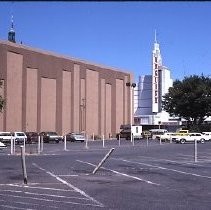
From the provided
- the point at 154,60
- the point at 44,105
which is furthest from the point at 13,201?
the point at 154,60

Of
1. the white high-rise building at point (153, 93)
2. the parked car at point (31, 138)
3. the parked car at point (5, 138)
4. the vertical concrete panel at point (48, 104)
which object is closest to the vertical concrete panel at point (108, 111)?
the vertical concrete panel at point (48, 104)

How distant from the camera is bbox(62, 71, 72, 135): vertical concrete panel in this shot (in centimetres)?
7344

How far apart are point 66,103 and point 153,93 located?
6408 cm

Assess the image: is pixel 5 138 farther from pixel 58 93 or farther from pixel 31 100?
pixel 58 93

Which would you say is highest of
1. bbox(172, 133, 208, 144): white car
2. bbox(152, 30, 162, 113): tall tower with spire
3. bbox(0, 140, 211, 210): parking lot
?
bbox(152, 30, 162, 113): tall tower with spire

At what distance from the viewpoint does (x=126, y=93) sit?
296 ft

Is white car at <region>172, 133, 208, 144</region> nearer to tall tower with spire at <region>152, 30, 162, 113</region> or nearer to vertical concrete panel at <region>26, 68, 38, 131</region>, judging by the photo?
vertical concrete panel at <region>26, 68, 38, 131</region>

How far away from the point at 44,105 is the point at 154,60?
6542 cm

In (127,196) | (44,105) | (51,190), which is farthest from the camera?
(44,105)

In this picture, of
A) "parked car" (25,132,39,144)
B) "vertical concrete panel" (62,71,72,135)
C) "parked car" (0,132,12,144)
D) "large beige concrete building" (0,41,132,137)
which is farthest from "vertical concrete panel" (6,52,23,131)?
"vertical concrete panel" (62,71,72,135)

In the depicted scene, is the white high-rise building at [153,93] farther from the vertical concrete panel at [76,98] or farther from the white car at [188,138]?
the white car at [188,138]

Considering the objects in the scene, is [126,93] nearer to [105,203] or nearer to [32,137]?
[32,137]

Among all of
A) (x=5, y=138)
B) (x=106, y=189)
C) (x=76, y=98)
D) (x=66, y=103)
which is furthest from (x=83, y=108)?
(x=106, y=189)

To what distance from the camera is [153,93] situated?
135500mm
